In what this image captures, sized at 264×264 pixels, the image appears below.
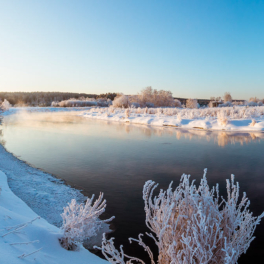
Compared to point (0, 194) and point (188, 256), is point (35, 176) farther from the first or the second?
point (188, 256)

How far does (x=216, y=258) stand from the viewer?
196 cm

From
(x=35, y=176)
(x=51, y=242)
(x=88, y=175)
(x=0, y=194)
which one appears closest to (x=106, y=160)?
(x=88, y=175)

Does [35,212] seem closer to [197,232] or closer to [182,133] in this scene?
[197,232]

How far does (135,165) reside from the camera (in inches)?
257

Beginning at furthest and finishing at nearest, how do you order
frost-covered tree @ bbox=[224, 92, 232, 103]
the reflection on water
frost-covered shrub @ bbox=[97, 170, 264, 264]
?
frost-covered tree @ bbox=[224, 92, 232, 103], the reflection on water, frost-covered shrub @ bbox=[97, 170, 264, 264]

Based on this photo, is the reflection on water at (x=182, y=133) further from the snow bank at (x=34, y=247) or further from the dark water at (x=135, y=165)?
the snow bank at (x=34, y=247)

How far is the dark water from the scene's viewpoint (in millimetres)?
3770

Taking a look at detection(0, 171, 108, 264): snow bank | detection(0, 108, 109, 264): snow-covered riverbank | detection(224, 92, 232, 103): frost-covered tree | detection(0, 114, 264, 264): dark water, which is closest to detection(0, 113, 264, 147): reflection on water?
detection(0, 114, 264, 264): dark water

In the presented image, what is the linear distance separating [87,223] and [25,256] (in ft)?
3.10

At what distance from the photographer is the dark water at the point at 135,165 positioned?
12.4 feet

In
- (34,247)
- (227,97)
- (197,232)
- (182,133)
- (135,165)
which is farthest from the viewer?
(227,97)

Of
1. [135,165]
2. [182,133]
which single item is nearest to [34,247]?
[135,165]

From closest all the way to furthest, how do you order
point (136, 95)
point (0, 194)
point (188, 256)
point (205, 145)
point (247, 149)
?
point (188, 256) < point (0, 194) < point (247, 149) < point (205, 145) < point (136, 95)

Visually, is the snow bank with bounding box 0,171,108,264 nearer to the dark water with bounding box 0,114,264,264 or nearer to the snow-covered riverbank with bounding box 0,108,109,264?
the snow-covered riverbank with bounding box 0,108,109,264
